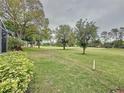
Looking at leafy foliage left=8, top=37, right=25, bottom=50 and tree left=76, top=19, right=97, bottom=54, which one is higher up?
tree left=76, top=19, right=97, bottom=54

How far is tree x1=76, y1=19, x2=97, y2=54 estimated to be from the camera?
1464 inches

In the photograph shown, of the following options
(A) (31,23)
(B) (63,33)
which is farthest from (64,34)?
(A) (31,23)

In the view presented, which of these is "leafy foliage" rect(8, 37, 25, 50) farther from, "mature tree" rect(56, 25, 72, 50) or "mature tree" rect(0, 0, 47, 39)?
"mature tree" rect(56, 25, 72, 50)

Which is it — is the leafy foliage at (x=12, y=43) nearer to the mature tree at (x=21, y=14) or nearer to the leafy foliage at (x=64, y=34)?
the mature tree at (x=21, y=14)

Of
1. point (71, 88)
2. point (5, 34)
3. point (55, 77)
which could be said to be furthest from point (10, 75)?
point (5, 34)

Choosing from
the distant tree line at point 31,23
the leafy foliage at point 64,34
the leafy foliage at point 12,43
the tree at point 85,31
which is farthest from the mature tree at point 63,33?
the leafy foliage at point 12,43

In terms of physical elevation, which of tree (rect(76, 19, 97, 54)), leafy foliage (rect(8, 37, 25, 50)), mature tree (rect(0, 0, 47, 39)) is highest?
mature tree (rect(0, 0, 47, 39))

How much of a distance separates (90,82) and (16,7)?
1153 inches

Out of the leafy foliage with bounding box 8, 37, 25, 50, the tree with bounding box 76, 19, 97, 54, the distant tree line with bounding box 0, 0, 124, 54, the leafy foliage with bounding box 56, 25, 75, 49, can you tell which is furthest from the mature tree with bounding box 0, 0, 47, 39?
the leafy foliage with bounding box 56, 25, 75, 49

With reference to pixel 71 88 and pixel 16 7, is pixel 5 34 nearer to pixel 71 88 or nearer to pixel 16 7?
pixel 16 7

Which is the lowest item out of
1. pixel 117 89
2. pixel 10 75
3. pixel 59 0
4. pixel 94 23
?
pixel 117 89

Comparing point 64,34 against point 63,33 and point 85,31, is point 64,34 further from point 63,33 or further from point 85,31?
point 85,31

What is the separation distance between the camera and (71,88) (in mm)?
9359

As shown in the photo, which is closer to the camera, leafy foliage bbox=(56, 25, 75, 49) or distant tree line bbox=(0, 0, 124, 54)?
distant tree line bbox=(0, 0, 124, 54)
